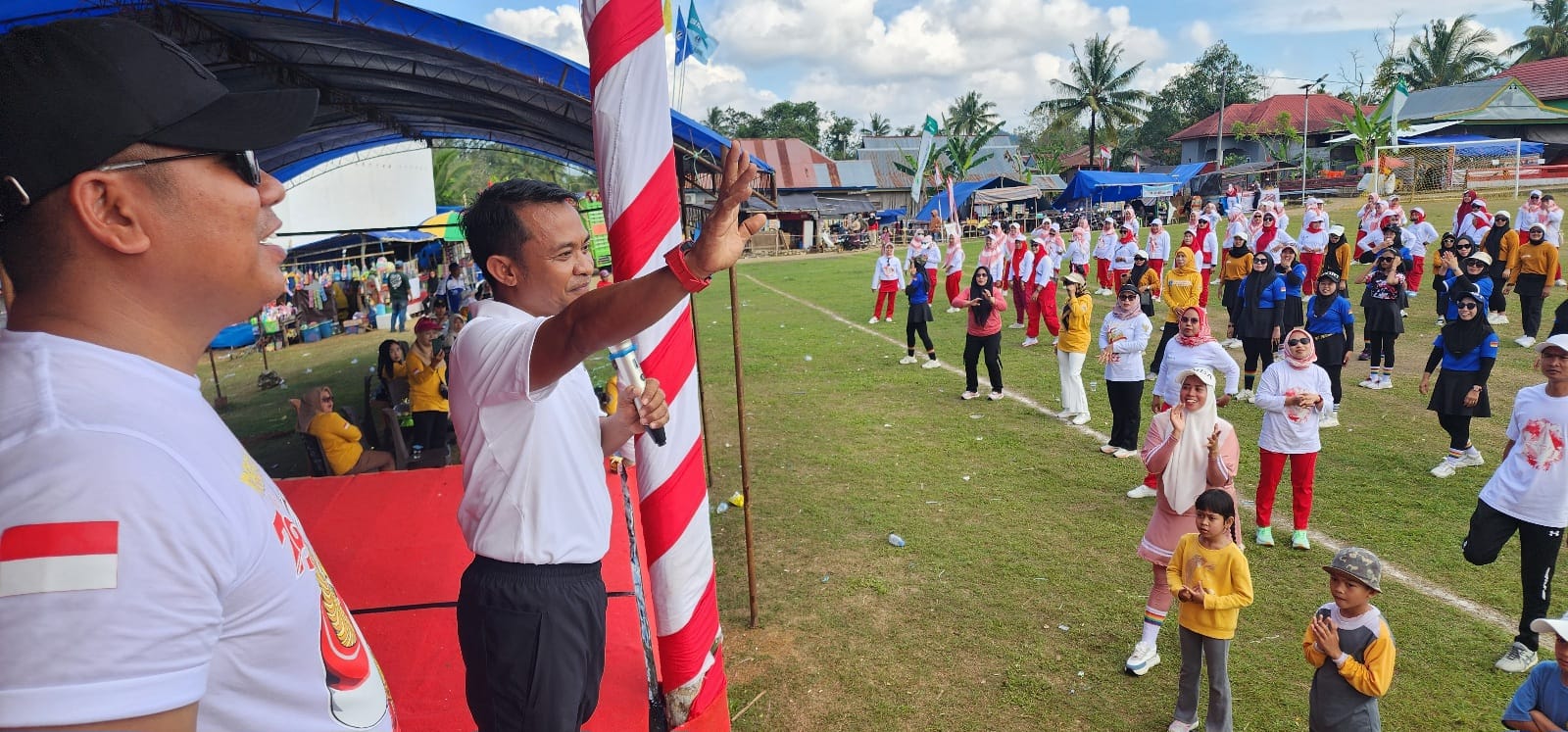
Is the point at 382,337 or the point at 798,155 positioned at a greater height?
the point at 798,155

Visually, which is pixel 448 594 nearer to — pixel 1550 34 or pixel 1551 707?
pixel 1551 707

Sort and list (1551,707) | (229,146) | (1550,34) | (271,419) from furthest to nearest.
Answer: (1550,34), (271,419), (1551,707), (229,146)

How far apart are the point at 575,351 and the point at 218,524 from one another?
0.83 metres

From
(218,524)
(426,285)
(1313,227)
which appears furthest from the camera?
(426,285)

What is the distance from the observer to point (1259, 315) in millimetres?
11070

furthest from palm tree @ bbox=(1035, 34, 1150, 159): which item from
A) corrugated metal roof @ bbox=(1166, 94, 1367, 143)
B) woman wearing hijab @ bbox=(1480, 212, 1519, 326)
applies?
woman wearing hijab @ bbox=(1480, 212, 1519, 326)

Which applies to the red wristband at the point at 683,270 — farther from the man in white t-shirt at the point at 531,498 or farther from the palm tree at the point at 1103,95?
the palm tree at the point at 1103,95

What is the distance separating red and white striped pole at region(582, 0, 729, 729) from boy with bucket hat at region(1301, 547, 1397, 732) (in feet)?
9.00

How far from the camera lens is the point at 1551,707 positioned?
3.37 metres

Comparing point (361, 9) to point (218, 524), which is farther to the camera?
point (361, 9)

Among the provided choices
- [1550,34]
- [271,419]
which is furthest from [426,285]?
[1550,34]

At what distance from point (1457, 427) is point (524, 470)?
360 inches

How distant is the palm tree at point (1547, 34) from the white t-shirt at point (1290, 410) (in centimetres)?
7002

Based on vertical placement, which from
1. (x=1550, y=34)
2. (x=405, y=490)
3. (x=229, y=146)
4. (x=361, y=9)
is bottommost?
(x=405, y=490)
